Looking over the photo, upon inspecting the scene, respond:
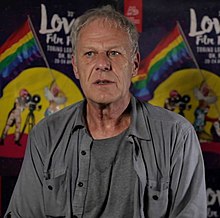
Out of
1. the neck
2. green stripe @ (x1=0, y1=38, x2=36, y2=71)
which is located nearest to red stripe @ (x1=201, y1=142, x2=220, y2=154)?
the neck

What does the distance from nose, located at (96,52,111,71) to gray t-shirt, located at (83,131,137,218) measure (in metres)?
0.25

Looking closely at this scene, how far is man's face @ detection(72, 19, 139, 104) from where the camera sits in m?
1.51

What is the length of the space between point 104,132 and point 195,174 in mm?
327

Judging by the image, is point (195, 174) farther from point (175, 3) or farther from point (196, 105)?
point (175, 3)

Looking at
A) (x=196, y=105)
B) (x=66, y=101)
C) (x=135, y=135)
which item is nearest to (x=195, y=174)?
(x=135, y=135)

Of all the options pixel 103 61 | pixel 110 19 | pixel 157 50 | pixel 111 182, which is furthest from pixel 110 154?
pixel 157 50

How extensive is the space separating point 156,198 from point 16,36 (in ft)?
2.74

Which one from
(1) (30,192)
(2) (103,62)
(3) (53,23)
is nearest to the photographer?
(2) (103,62)

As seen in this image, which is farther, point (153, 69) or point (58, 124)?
point (153, 69)

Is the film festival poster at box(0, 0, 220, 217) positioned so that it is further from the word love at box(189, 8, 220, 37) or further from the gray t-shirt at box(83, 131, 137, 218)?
the gray t-shirt at box(83, 131, 137, 218)

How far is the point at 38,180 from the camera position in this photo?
5.24ft

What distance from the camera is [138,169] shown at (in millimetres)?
1543

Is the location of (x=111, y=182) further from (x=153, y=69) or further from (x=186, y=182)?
(x=153, y=69)

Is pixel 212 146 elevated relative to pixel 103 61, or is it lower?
lower
